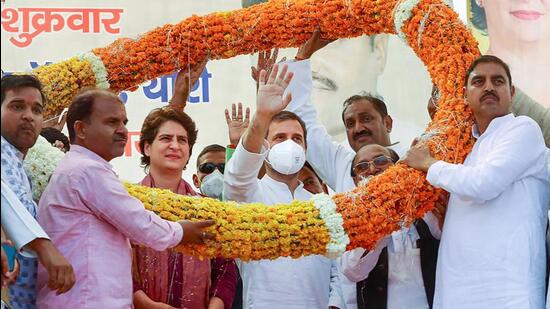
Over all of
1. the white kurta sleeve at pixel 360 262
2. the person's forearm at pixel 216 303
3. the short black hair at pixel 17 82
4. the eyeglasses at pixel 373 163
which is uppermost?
the short black hair at pixel 17 82

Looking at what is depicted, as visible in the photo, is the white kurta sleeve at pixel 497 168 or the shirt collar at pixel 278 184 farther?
the shirt collar at pixel 278 184

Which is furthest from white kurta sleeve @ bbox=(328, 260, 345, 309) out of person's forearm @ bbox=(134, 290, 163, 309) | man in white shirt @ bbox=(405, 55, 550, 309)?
person's forearm @ bbox=(134, 290, 163, 309)

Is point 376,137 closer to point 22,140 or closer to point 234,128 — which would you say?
point 234,128

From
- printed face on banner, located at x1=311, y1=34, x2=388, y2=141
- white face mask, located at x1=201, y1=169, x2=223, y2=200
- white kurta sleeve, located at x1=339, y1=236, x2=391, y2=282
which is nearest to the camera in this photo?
white kurta sleeve, located at x1=339, y1=236, x2=391, y2=282

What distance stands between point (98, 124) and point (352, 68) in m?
3.26

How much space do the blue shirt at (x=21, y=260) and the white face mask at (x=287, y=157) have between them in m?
1.63

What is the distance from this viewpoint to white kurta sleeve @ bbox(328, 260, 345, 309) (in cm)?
554

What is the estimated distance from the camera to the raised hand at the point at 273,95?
207 inches

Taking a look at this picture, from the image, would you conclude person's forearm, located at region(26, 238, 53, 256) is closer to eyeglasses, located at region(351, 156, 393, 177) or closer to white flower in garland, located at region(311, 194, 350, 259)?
white flower in garland, located at region(311, 194, 350, 259)

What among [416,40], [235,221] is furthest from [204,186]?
[416,40]

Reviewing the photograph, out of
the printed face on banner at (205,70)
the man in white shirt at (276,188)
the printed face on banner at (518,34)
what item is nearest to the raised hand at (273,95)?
the man in white shirt at (276,188)

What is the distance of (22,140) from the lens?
13.9 feet

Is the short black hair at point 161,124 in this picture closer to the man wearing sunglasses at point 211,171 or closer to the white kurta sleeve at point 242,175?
the white kurta sleeve at point 242,175

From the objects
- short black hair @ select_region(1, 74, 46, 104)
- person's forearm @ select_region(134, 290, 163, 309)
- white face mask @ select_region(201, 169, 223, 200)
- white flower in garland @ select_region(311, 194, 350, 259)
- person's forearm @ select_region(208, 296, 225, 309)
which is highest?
short black hair @ select_region(1, 74, 46, 104)
